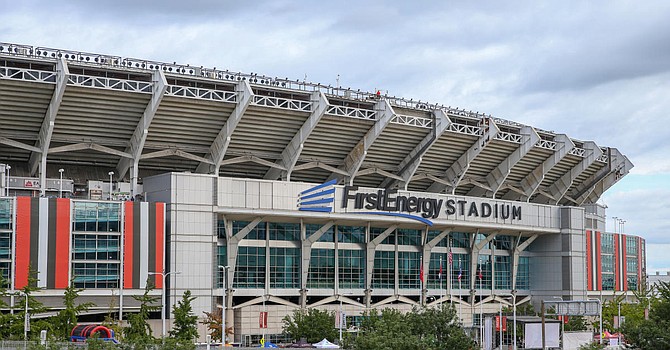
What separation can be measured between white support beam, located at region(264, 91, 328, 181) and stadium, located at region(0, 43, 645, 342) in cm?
20

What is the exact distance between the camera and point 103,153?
88.8m

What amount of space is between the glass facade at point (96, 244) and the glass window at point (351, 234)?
26160 millimetres

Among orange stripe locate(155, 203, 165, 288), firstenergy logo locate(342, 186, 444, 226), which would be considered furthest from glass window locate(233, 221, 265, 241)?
orange stripe locate(155, 203, 165, 288)

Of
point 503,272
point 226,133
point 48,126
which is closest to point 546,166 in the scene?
point 503,272

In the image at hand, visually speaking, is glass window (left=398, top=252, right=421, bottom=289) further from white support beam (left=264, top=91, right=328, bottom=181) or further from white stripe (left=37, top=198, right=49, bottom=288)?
white stripe (left=37, top=198, right=49, bottom=288)

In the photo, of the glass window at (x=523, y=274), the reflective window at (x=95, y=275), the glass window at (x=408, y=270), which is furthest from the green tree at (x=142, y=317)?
the glass window at (x=523, y=274)

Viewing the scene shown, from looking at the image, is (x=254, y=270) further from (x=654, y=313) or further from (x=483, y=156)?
(x=654, y=313)

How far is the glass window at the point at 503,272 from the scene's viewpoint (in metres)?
117

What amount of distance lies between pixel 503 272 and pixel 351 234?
25.3 meters

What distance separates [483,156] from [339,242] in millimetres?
20099

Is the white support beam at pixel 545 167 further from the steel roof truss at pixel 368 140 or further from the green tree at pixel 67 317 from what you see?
the green tree at pixel 67 317

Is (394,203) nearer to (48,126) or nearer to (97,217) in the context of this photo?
(97,217)

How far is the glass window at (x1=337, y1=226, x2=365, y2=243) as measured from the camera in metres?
100

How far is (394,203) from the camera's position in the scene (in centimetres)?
9975
